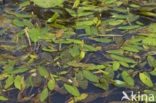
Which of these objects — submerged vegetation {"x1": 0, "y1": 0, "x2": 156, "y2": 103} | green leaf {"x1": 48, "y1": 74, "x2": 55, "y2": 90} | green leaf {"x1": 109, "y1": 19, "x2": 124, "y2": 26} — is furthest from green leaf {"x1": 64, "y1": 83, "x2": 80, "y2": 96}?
green leaf {"x1": 109, "y1": 19, "x2": 124, "y2": 26}

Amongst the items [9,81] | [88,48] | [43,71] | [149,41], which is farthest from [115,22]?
[9,81]

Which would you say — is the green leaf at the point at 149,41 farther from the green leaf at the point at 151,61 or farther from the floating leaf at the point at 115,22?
the floating leaf at the point at 115,22

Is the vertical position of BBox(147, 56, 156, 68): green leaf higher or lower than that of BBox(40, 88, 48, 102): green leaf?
higher

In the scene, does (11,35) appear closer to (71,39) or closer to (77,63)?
(71,39)

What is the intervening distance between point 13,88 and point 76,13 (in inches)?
54.4

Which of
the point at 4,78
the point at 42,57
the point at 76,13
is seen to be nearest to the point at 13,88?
the point at 4,78

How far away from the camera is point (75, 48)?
2094 mm

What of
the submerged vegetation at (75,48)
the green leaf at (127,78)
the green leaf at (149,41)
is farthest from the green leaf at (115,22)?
the green leaf at (127,78)

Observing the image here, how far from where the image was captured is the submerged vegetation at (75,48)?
67.8 inches

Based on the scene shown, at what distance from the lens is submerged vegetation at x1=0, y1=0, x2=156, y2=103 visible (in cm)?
172

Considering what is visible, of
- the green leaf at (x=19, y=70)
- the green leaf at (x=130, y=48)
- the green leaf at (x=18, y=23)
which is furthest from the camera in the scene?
the green leaf at (x=18, y=23)

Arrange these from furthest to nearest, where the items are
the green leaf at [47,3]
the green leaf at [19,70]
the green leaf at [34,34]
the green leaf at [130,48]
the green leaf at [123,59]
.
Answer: the green leaf at [47,3] → the green leaf at [34,34] → the green leaf at [130,48] → the green leaf at [123,59] → the green leaf at [19,70]

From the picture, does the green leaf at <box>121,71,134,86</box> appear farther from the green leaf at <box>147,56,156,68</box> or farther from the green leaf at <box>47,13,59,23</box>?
the green leaf at <box>47,13,59,23</box>

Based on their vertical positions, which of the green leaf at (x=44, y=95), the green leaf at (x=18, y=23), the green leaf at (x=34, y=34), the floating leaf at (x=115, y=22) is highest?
the green leaf at (x=18, y=23)
